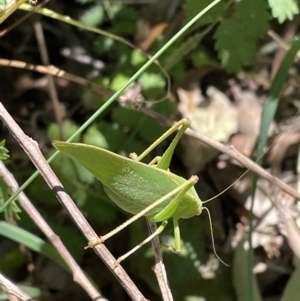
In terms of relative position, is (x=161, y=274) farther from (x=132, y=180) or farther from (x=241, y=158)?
(x=241, y=158)

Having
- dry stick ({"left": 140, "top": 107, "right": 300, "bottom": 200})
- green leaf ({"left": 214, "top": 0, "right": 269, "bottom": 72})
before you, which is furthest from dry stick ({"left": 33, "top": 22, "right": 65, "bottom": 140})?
green leaf ({"left": 214, "top": 0, "right": 269, "bottom": 72})

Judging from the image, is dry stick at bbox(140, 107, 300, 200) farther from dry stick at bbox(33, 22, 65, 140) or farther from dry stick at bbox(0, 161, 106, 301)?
dry stick at bbox(0, 161, 106, 301)

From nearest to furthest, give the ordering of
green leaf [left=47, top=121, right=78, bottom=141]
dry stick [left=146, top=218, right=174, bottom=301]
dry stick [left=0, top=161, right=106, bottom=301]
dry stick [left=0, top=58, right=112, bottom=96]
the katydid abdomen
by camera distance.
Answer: the katydid abdomen, dry stick [left=146, top=218, right=174, bottom=301], dry stick [left=0, top=161, right=106, bottom=301], dry stick [left=0, top=58, right=112, bottom=96], green leaf [left=47, top=121, right=78, bottom=141]

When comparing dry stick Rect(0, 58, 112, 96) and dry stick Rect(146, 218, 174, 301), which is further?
dry stick Rect(0, 58, 112, 96)

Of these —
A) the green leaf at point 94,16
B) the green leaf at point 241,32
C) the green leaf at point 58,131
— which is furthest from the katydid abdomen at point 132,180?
the green leaf at point 94,16

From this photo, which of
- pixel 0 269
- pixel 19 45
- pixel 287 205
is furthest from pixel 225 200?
pixel 19 45

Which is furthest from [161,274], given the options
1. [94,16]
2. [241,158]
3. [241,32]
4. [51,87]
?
[94,16]

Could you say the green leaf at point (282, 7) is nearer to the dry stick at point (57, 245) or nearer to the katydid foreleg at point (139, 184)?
the katydid foreleg at point (139, 184)
